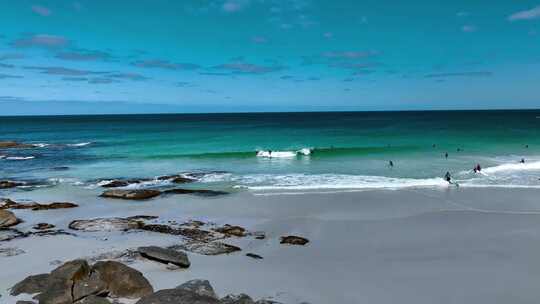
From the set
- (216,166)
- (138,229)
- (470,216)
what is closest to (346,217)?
(470,216)

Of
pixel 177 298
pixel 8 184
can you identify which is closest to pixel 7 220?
pixel 8 184

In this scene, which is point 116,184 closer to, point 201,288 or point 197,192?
point 197,192

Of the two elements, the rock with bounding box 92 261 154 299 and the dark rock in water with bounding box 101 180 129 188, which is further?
the dark rock in water with bounding box 101 180 129 188

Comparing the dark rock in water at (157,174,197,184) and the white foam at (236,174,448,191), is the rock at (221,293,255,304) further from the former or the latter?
the dark rock in water at (157,174,197,184)

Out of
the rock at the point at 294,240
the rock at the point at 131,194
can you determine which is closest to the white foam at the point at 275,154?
the rock at the point at 131,194

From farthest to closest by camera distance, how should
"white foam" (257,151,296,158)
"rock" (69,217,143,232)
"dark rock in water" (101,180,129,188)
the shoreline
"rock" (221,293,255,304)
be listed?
"white foam" (257,151,296,158) < "dark rock in water" (101,180,129,188) < "rock" (69,217,143,232) < the shoreline < "rock" (221,293,255,304)

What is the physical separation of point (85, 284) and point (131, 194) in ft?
47.9

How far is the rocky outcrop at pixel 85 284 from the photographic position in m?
10.4

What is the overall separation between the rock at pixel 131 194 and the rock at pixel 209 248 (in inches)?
392

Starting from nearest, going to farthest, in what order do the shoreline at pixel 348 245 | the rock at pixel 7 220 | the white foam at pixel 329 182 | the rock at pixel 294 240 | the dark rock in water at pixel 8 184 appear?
the shoreline at pixel 348 245 < the rock at pixel 294 240 < the rock at pixel 7 220 < the white foam at pixel 329 182 < the dark rock in water at pixel 8 184

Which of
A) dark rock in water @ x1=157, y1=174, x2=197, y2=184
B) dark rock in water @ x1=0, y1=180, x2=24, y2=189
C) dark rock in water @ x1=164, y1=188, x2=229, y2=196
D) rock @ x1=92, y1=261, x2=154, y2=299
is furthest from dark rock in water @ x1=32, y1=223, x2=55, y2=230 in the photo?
dark rock in water @ x1=0, y1=180, x2=24, y2=189

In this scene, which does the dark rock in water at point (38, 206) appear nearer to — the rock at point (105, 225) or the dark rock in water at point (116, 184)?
the rock at point (105, 225)

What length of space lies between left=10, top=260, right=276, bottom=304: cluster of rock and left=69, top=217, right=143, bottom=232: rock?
6.28 metres

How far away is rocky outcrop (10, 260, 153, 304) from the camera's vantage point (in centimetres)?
1043
